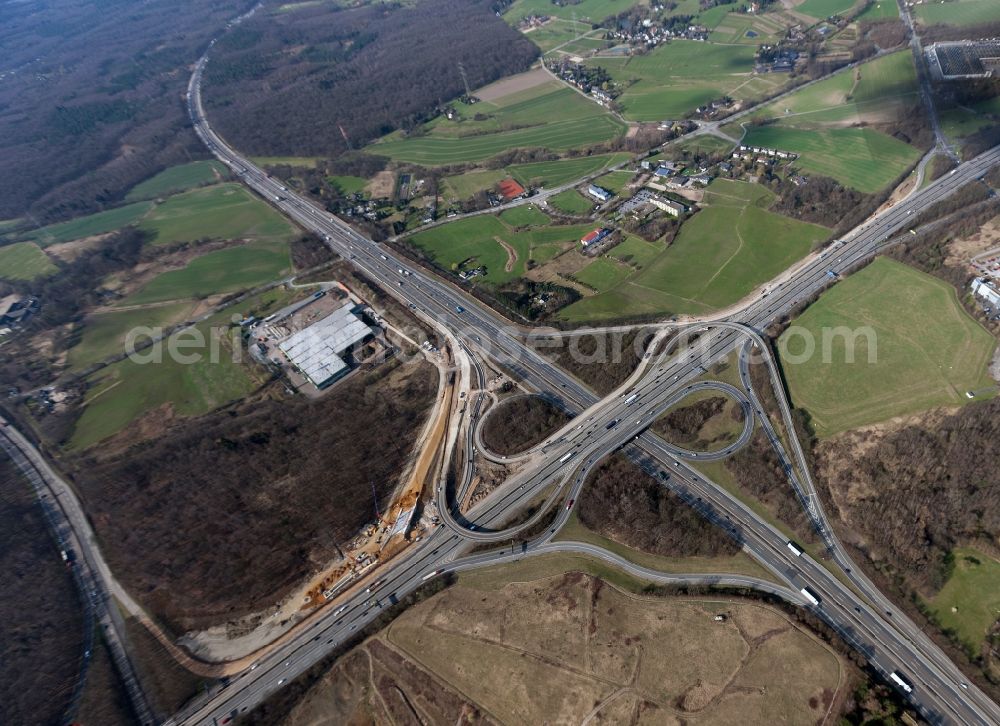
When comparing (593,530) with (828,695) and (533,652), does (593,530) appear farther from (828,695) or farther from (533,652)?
(828,695)

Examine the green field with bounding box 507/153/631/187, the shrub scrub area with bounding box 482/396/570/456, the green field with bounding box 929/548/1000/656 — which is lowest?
the green field with bounding box 929/548/1000/656

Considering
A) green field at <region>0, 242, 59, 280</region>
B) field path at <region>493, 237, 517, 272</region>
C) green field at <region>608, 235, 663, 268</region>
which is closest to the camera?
green field at <region>608, 235, 663, 268</region>

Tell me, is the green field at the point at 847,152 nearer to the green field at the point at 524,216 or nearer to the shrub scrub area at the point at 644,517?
the green field at the point at 524,216

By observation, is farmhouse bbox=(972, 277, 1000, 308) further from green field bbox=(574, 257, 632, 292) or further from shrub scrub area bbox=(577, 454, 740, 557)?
shrub scrub area bbox=(577, 454, 740, 557)

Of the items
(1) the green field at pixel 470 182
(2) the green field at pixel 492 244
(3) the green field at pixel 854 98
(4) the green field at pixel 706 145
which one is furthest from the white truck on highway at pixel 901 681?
(3) the green field at pixel 854 98

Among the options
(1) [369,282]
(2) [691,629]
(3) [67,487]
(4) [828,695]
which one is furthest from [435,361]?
(4) [828,695]

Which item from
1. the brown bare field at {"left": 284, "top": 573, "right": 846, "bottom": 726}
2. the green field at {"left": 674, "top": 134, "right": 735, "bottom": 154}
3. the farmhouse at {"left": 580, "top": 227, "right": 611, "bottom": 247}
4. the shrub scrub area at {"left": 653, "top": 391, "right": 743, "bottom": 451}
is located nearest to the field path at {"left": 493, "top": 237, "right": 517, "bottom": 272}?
the farmhouse at {"left": 580, "top": 227, "right": 611, "bottom": 247}

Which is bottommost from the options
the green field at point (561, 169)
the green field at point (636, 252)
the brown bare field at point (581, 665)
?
the brown bare field at point (581, 665)
